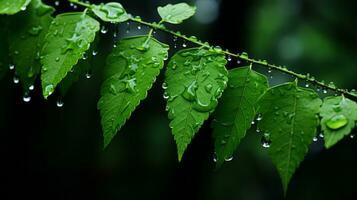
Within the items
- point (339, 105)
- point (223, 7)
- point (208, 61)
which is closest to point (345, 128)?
point (339, 105)

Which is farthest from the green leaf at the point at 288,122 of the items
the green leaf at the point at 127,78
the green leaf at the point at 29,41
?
the green leaf at the point at 29,41

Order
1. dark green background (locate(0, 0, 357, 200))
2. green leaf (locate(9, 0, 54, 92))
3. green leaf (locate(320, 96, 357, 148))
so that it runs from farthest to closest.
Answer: dark green background (locate(0, 0, 357, 200)), green leaf (locate(9, 0, 54, 92)), green leaf (locate(320, 96, 357, 148))

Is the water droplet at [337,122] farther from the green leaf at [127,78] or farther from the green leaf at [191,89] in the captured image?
the green leaf at [127,78]

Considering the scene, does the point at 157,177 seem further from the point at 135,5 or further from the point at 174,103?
the point at 174,103

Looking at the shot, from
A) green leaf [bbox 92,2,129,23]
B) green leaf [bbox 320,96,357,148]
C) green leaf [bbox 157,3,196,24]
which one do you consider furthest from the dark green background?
green leaf [bbox 320,96,357,148]

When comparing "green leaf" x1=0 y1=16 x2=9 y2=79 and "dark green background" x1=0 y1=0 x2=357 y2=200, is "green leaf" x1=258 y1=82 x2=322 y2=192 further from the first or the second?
"dark green background" x1=0 y1=0 x2=357 y2=200

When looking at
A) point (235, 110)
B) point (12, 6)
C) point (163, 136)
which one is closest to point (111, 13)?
point (12, 6)
